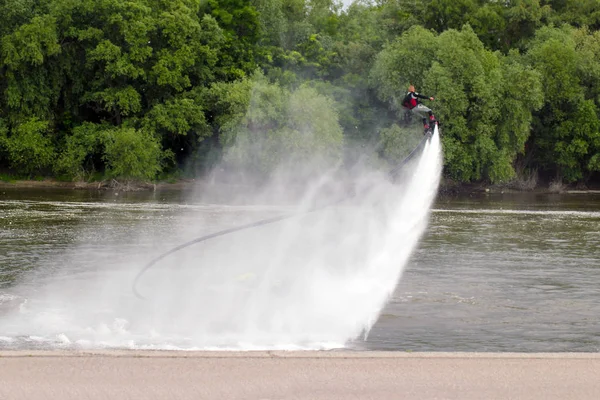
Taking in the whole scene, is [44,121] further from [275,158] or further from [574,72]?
[574,72]

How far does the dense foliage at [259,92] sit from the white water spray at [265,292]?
134ft

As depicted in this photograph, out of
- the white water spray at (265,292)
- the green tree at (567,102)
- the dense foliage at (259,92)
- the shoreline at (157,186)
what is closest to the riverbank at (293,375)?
the white water spray at (265,292)

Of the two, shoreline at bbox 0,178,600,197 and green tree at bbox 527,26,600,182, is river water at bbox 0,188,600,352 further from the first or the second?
green tree at bbox 527,26,600,182

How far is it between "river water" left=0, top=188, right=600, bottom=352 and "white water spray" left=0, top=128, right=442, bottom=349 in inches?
15.7

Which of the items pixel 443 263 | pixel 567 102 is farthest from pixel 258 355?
pixel 567 102

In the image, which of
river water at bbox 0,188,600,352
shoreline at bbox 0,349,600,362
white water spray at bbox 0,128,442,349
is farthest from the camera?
river water at bbox 0,188,600,352

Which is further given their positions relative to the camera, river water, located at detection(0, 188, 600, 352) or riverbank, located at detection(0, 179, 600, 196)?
riverbank, located at detection(0, 179, 600, 196)

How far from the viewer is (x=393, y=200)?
64.2 feet

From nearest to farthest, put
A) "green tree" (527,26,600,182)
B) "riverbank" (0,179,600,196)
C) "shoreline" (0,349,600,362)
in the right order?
"shoreline" (0,349,600,362) → "riverbank" (0,179,600,196) → "green tree" (527,26,600,182)

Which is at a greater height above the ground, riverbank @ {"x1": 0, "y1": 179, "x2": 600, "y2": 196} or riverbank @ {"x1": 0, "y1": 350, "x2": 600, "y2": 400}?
riverbank @ {"x1": 0, "y1": 350, "x2": 600, "y2": 400}

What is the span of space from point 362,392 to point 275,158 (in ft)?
184

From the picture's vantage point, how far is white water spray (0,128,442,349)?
14266 mm

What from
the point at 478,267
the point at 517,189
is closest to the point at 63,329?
the point at 478,267

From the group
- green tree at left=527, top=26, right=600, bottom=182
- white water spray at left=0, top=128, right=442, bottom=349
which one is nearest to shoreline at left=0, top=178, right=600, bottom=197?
green tree at left=527, top=26, right=600, bottom=182
